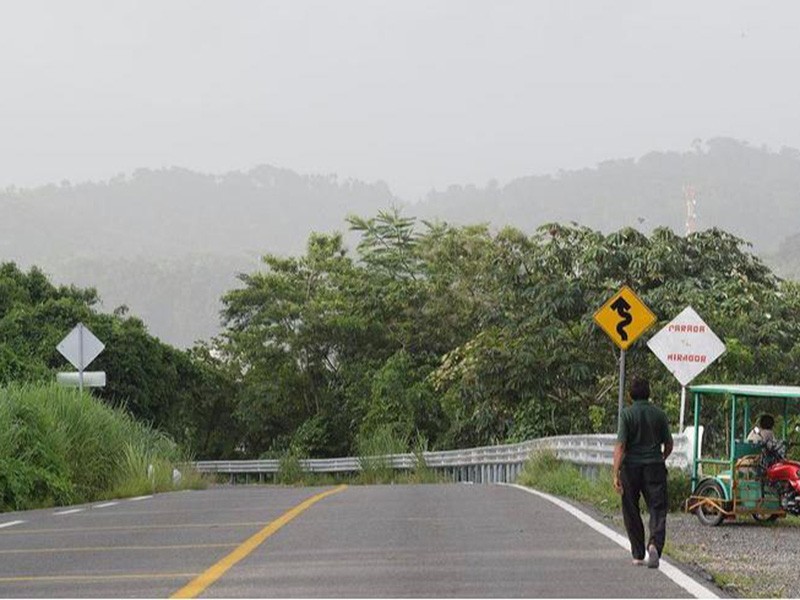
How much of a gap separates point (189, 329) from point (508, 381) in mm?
147154

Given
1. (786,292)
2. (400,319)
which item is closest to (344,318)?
(400,319)

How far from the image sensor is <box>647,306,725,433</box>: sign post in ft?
75.3

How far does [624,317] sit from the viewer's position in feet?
76.6

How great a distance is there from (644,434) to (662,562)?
1.04 metres

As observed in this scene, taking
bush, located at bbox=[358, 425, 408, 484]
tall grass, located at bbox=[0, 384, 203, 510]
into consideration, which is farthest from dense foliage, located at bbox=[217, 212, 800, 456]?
tall grass, located at bbox=[0, 384, 203, 510]

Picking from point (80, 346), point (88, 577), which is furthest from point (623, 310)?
point (88, 577)

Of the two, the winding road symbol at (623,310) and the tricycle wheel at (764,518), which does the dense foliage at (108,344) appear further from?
the tricycle wheel at (764,518)

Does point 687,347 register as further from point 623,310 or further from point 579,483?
point 579,483

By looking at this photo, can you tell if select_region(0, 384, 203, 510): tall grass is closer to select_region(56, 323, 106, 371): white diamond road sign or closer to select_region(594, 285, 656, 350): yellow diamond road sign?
select_region(56, 323, 106, 371): white diamond road sign

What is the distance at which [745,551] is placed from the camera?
541 inches

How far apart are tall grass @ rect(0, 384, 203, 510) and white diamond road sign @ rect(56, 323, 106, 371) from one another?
1249mm

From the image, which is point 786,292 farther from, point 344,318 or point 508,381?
point 344,318

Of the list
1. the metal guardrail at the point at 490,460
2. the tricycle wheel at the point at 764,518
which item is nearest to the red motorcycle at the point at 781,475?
the tricycle wheel at the point at 764,518

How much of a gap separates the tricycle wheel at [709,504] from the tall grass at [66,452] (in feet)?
31.3
